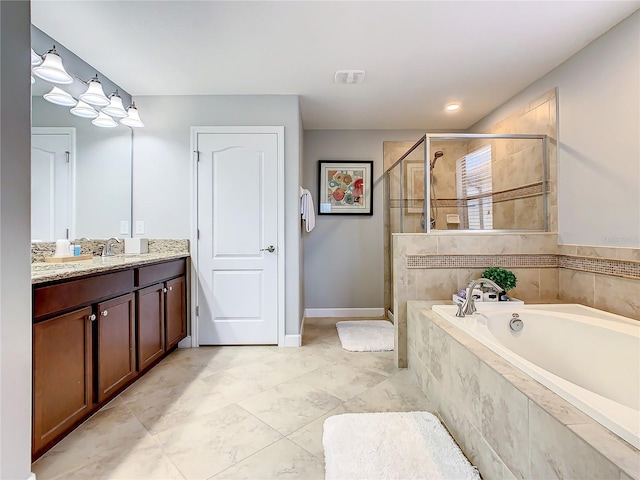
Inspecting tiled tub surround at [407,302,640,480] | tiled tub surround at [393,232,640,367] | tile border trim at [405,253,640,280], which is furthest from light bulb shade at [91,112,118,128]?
tiled tub surround at [407,302,640,480]

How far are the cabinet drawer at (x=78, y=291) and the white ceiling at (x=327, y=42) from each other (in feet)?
5.00

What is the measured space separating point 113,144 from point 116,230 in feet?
2.43

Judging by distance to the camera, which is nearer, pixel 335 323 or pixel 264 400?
pixel 264 400

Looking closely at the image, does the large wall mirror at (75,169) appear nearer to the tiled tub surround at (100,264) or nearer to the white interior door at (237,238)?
the tiled tub surround at (100,264)

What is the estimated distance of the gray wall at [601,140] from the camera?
5.62 ft

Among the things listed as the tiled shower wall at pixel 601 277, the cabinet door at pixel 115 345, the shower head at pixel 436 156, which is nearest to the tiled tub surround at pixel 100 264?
the cabinet door at pixel 115 345

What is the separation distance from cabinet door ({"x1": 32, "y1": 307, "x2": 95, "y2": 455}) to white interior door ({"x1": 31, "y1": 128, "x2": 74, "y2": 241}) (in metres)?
0.85

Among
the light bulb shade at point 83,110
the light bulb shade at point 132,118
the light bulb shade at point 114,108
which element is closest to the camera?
the light bulb shade at point 83,110

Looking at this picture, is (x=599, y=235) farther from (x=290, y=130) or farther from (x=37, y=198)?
(x=37, y=198)

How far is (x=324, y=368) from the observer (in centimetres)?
226

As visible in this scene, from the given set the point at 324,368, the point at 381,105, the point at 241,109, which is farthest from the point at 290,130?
the point at 324,368

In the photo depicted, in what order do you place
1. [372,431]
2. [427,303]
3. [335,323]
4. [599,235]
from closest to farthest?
[372,431], [599,235], [427,303], [335,323]

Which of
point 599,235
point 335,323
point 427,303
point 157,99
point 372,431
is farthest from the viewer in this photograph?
point 335,323

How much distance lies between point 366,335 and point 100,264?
7.49 feet
